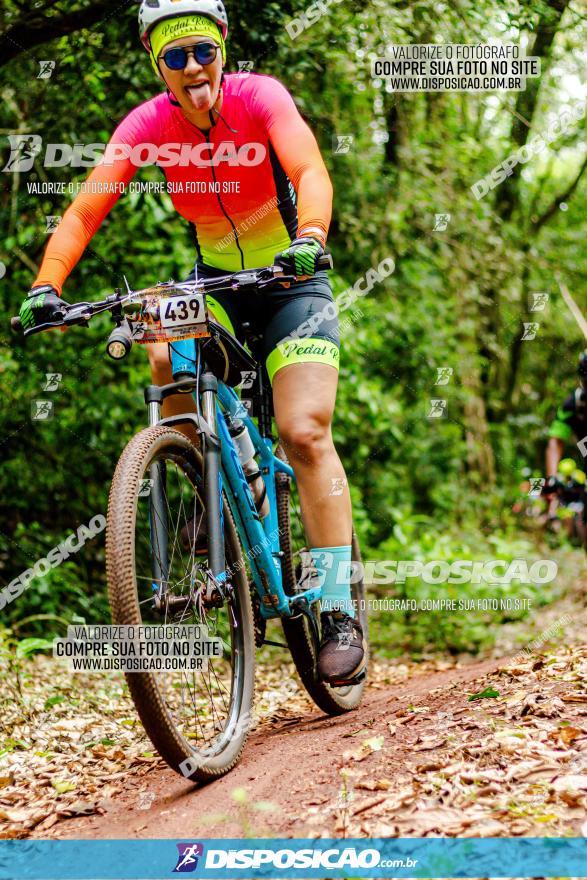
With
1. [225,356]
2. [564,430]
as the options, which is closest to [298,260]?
[225,356]

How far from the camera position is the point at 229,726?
2924 millimetres

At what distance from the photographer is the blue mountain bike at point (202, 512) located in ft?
7.98

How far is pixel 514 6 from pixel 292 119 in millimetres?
3071

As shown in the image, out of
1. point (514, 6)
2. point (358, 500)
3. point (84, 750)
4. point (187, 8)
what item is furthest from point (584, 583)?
point (187, 8)

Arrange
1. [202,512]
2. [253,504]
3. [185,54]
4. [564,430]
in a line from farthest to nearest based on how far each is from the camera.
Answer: [564,430] < [253,504] < [185,54] < [202,512]

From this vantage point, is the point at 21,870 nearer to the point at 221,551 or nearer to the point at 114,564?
the point at 114,564

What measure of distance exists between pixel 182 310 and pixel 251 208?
0.78m

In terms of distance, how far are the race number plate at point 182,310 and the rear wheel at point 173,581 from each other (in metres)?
0.35

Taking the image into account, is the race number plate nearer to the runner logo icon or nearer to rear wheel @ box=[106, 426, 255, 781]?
rear wheel @ box=[106, 426, 255, 781]

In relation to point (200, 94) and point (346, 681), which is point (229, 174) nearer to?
point (200, 94)

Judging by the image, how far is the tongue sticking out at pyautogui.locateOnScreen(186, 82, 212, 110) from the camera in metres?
3.10

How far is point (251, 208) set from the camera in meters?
3.36

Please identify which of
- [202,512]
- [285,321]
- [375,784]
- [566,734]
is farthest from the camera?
[285,321]

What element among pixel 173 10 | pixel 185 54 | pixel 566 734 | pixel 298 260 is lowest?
pixel 566 734
